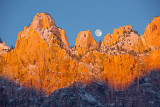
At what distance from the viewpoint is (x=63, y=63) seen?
586 feet

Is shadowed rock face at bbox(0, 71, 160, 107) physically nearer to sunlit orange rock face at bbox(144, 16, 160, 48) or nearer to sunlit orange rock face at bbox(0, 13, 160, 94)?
sunlit orange rock face at bbox(0, 13, 160, 94)

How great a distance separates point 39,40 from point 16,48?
9607mm

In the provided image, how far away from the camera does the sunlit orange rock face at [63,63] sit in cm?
17450

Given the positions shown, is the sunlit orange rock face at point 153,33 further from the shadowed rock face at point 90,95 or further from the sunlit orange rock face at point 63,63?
the shadowed rock face at point 90,95

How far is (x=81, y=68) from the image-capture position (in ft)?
586

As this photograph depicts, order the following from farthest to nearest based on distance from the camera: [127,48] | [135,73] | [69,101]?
[127,48] < [135,73] < [69,101]

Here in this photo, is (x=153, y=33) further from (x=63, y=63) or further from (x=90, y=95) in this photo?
(x=90, y=95)

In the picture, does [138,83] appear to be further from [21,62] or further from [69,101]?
[21,62]

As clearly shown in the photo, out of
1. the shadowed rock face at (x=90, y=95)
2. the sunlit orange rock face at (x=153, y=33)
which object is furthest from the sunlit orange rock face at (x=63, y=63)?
the shadowed rock face at (x=90, y=95)

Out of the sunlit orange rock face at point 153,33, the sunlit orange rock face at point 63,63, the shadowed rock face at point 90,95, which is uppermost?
the sunlit orange rock face at point 153,33

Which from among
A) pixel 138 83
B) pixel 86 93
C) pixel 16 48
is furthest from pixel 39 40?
pixel 138 83

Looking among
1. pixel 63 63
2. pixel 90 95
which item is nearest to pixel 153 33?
pixel 63 63

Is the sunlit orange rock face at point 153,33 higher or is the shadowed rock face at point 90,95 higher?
the sunlit orange rock face at point 153,33

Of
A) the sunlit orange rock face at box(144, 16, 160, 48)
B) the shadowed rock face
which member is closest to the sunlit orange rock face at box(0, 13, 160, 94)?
the sunlit orange rock face at box(144, 16, 160, 48)
